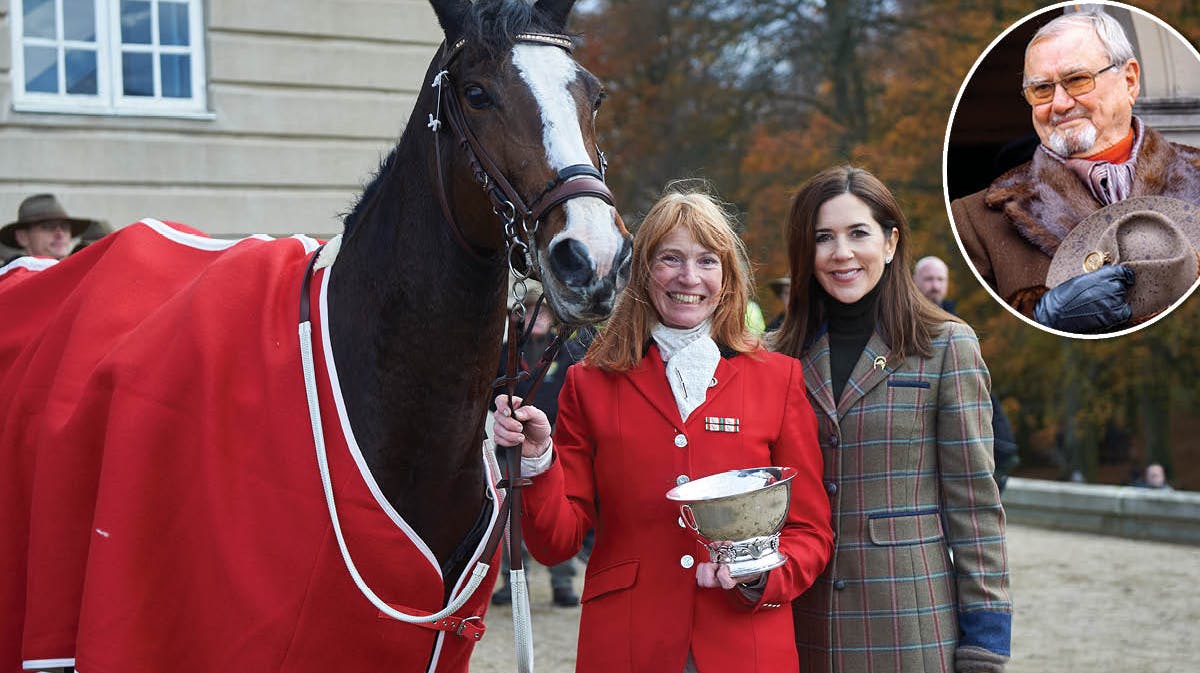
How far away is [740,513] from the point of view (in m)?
2.79

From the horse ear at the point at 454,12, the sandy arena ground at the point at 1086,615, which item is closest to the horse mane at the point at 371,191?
the horse ear at the point at 454,12

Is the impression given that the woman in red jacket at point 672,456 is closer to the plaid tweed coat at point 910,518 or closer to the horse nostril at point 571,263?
the plaid tweed coat at point 910,518

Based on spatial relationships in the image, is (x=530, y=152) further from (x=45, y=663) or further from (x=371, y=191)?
(x=45, y=663)

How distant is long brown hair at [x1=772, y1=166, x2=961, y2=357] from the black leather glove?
0.37 m

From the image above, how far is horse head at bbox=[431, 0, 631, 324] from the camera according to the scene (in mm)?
2576

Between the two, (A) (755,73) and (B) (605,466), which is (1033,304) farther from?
(A) (755,73)

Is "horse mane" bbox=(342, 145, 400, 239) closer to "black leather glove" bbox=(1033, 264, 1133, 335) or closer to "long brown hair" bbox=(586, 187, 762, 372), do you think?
"long brown hair" bbox=(586, 187, 762, 372)

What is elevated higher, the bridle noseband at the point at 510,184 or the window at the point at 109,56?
the window at the point at 109,56

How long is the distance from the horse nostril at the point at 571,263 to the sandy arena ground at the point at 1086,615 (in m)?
4.79

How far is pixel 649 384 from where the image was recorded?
327 centimetres

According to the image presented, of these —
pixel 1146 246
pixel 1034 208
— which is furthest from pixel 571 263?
pixel 1146 246

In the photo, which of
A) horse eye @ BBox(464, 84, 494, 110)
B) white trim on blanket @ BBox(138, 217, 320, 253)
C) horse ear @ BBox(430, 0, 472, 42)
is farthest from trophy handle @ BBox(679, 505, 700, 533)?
white trim on blanket @ BBox(138, 217, 320, 253)

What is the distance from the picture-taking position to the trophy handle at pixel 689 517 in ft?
9.43

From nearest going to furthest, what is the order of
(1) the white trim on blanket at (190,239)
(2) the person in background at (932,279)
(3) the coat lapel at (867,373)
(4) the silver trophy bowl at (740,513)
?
(4) the silver trophy bowl at (740,513), (3) the coat lapel at (867,373), (1) the white trim on blanket at (190,239), (2) the person in background at (932,279)
